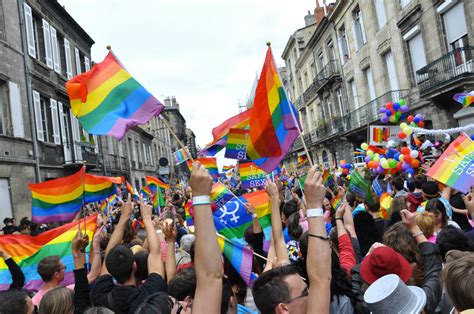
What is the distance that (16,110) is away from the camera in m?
14.3

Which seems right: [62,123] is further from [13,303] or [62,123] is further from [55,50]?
[13,303]

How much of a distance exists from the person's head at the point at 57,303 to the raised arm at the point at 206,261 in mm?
1353

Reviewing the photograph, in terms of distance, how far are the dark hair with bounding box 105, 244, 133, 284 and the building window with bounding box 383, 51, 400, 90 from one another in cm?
1785

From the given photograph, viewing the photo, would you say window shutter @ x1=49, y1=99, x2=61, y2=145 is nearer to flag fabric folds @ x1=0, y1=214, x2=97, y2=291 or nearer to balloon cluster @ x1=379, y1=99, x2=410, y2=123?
balloon cluster @ x1=379, y1=99, x2=410, y2=123

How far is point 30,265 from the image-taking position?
4922 mm

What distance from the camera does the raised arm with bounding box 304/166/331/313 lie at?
6.21 feet

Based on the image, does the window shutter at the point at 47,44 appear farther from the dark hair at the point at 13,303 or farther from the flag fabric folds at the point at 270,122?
the dark hair at the point at 13,303

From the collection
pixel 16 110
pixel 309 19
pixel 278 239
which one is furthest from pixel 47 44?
pixel 309 19

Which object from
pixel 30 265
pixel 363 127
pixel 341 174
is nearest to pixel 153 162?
pixel 363 127

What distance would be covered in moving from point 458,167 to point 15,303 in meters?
4.66

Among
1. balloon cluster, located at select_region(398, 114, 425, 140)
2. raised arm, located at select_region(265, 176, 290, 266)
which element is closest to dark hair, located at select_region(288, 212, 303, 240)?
raised arm, located at select_region(265, 176, 290, 266)

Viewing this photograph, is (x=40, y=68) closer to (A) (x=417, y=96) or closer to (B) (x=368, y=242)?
(A) (x=417, y=96)

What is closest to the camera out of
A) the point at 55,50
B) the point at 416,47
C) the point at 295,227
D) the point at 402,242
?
the point at 402,242

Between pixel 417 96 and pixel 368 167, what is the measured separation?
28.6ft
